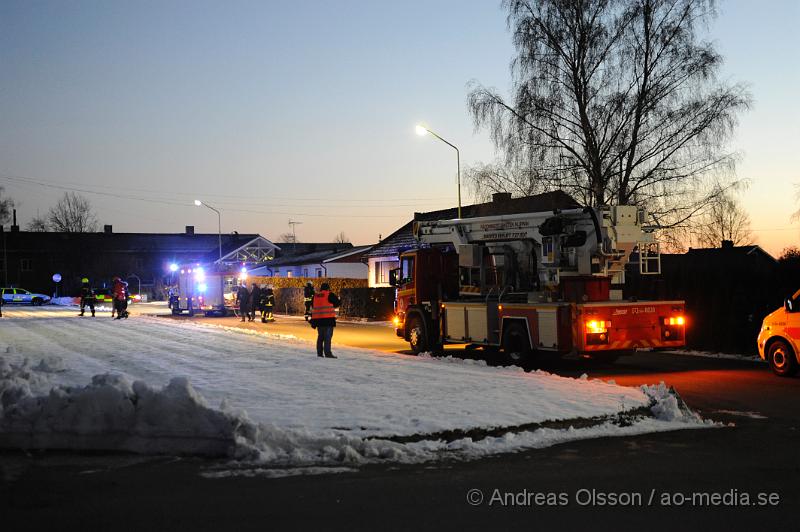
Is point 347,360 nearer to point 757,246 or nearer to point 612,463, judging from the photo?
point 612,463

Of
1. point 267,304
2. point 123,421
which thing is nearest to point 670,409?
point 123,421

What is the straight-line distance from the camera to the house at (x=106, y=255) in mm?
86000

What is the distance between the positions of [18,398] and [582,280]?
10.9m

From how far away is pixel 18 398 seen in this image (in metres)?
10.2

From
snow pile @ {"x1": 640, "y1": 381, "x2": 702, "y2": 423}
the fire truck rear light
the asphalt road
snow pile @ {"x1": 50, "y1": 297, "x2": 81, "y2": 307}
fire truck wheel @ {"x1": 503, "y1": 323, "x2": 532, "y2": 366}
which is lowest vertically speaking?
the asphalt road

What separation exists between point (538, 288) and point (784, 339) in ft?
17.6

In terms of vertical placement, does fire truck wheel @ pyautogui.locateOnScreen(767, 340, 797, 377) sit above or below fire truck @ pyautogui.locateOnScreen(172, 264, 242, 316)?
below

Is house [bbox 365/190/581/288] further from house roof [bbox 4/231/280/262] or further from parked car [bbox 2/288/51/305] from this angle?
parked car [bbox 2/288/51/305]

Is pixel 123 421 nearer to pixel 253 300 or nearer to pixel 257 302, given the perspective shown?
pixel 257 302

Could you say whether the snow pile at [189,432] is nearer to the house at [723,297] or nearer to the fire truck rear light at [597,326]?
the fire truck rear light at [597,326]

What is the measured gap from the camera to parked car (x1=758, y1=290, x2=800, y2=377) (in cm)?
1489

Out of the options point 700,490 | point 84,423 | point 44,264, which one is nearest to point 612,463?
point 700,490

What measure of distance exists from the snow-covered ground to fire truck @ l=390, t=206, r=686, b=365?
2047mm

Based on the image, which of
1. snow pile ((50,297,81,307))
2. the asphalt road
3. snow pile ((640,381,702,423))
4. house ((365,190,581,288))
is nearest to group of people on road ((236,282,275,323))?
house ((365,190,581,288))
